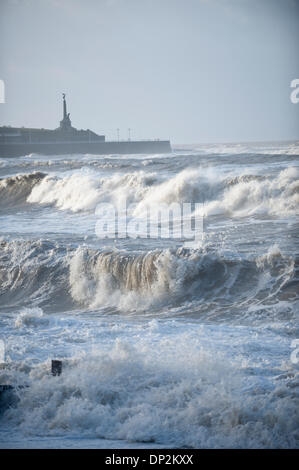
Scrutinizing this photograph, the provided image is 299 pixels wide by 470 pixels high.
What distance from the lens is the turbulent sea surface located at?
15.2ft

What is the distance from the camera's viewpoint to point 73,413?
486 cm

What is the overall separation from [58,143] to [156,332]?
66.9 metres

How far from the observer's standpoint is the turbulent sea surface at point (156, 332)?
4.64 metres

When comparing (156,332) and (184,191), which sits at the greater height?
(184,191)

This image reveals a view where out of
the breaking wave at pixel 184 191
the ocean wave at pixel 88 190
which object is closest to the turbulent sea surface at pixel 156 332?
the breaking wave at pixel 184 191

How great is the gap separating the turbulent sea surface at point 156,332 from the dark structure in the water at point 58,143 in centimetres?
5470

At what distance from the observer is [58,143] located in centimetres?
7150

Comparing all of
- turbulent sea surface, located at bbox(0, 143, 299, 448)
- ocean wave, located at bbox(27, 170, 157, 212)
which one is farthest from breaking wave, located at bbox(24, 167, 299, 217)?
turbulent sea surface, located at bbox(0, 143, 299, 448)

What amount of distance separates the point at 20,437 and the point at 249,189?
47.0 feet

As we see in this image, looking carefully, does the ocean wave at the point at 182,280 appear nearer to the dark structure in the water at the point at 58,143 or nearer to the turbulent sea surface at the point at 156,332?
the turbulent sea surface at the point at 156,332

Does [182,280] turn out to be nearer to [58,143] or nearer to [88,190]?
[88,190]

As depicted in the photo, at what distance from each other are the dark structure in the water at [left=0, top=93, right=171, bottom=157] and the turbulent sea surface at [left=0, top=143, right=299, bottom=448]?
179ft

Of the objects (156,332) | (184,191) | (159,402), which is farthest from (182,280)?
(184,191)
